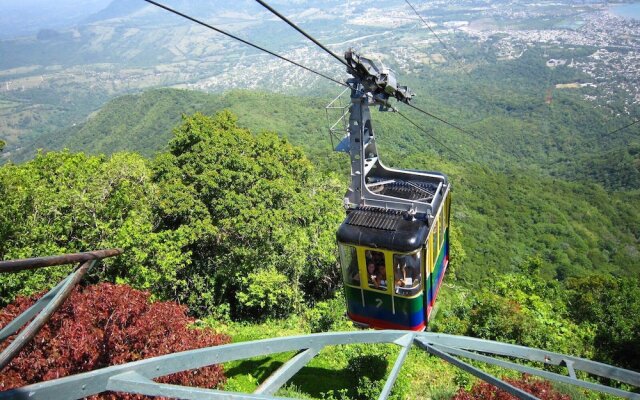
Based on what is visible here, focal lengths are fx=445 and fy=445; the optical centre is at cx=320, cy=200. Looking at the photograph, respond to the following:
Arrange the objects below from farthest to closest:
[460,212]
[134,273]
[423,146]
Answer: [423,146]
[460,212]
[134,273]

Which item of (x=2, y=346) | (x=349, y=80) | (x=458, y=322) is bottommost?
(x=458, y=322)

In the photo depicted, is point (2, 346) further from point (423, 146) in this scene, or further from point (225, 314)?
point (423, 146)

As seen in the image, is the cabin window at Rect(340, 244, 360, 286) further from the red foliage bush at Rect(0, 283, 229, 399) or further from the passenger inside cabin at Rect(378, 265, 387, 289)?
the red foliage bush at Rect(0, 283, 229, 399)

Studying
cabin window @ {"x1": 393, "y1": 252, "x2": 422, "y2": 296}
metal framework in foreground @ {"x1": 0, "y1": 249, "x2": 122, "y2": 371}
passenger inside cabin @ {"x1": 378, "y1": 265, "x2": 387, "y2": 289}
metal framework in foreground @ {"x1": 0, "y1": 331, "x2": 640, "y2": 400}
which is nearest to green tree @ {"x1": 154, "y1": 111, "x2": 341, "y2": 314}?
passenger inside cabin @ {"x1": 378, "y1": 265, "x2": 387, "y2": 289}

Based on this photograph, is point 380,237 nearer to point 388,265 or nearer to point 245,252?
point 388,265

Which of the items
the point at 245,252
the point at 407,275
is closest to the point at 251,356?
the point at 407,275

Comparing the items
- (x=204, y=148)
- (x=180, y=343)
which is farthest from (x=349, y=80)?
(x=204, y=148)

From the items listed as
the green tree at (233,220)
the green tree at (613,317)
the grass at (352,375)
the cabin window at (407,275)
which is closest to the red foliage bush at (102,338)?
the grass at (352,375)
